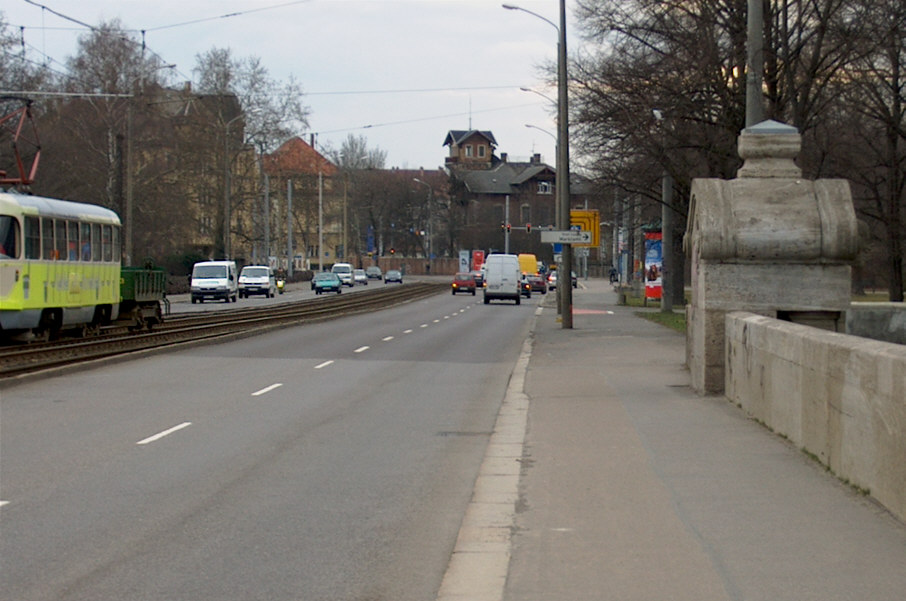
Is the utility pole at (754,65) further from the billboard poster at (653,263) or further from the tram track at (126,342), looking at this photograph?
the billboard poster at (653,263)

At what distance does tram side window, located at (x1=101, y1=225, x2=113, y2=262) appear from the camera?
3034cm

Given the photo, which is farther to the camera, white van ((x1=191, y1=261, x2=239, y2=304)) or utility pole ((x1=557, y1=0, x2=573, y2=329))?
white van ((x1=191, y1=261, x2=239, y2=304))

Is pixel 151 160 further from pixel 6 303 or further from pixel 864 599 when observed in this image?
pixel 864 599

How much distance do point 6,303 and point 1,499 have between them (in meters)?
16.1

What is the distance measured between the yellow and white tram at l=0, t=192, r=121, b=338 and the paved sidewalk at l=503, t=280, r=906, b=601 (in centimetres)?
1399

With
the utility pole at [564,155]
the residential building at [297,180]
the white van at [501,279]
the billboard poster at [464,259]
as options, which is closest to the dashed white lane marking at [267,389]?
the utility pole at [564,155]

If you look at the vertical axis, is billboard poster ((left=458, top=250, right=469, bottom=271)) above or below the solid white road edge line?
above

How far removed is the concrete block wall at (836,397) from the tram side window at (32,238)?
16259mm

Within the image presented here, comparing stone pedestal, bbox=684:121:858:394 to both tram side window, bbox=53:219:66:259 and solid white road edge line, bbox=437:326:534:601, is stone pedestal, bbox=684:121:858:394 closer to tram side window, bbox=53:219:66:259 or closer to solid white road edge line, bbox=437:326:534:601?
solid white road edge line, bbox=437:326:534:601

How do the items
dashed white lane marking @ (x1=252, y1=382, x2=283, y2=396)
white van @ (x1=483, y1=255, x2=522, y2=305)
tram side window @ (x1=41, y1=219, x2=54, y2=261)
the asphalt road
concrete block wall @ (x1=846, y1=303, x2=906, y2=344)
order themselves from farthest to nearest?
1. white van @ (x1=483, y1=255, x2=522, y2=305)
2. tram side window @ (x1=41, y1=219, x2=54, y2=261)
3. dashed white lane marking @ (x1=252, y1=382, x2=283, y2=396)
4. concrete block wall @ (x1=846, y1=303, x2=906, y2=344)
5. the asphalt road

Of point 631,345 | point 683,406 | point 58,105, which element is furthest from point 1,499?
point 58,105

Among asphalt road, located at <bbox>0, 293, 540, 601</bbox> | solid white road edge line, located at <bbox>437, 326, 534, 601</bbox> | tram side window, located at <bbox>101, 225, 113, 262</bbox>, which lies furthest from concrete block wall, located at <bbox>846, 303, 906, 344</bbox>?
tram side window, located at <bbox>101, 225, 113, 262</bbox>

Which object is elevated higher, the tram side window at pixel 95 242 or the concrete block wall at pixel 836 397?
the tram side window at pixel 95 242

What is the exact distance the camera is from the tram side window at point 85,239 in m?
28.6
